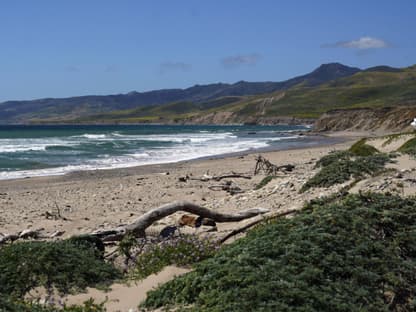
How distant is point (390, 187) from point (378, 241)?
12.0 feet

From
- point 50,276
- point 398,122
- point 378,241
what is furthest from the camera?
point 398,122

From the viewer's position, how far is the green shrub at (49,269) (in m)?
6.94


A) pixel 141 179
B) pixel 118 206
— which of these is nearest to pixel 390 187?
pixel 118 206

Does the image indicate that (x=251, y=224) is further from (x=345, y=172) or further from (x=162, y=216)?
(x=345, y=172)

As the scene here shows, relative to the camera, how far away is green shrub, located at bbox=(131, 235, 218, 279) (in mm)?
7262

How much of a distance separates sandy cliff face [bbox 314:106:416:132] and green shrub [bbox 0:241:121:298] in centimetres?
6425

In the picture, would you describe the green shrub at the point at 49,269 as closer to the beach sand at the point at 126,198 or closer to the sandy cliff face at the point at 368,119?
the beach sand at the point at 126,198

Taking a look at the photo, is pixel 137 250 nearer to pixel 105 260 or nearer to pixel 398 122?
pixel 105 260

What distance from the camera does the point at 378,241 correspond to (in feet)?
19.9

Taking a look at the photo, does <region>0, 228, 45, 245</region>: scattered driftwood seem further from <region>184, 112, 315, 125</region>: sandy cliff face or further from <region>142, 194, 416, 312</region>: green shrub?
<region>184, 112, 315, 125</region>: sandy cliff face

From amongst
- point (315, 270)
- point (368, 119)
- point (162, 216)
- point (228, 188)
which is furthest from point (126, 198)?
point (368, 119)

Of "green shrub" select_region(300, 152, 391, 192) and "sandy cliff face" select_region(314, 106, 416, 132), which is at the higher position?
"green shrub" select_region(300, 152, 391, 192)

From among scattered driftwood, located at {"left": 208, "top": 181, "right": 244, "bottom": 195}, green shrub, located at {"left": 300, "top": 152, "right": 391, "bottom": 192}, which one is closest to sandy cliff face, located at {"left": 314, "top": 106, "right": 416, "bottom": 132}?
scattered driftwood, located at {"left": 208, "top": 181, "right": 244, "bottom": 195}

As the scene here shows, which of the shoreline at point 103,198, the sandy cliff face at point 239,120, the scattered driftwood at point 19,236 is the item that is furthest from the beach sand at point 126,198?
the sandy cliff face at point 239,120
